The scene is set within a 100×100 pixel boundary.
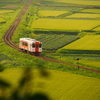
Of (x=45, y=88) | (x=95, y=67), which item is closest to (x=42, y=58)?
(x=95, y=67)

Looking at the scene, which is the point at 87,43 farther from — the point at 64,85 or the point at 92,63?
the point at 64,85

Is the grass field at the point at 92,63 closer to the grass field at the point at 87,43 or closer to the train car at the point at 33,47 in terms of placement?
the train car at the point at 33,47

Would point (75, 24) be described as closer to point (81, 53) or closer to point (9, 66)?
point (81, 53)

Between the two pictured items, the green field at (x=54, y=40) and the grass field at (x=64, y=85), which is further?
the green field at (x=54, y=40)

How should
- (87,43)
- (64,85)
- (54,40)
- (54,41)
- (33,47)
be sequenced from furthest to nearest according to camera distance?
(54,40)
(54,41)
(87,43)
(33,47)
(64,85)

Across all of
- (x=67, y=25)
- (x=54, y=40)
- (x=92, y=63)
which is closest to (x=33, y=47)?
(x=92, y=63)

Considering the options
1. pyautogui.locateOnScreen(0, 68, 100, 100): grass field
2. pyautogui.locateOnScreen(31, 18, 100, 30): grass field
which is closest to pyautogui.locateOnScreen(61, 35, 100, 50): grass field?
pyautogui.locateOnScreen(31, 18, 100, 30): grass field

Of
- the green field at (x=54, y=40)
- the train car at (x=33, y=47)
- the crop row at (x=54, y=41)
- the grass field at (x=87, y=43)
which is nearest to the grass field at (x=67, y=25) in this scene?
the green field at (x=54, y=40)
